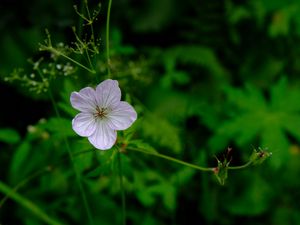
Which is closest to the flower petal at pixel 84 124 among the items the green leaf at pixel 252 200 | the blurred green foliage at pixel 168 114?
the blurred green foliage at pixel 168 114

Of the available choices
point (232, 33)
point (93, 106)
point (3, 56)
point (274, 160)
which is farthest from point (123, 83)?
point (232, 33)

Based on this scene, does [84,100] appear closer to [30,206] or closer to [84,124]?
[84,124]

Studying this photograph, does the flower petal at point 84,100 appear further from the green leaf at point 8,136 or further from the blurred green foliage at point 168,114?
the green leaf at point 8,136

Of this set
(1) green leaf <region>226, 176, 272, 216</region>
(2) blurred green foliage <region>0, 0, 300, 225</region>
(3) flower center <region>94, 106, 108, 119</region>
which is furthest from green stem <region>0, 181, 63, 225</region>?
(1) green leaf <region>226, 176, 272, 216</region>

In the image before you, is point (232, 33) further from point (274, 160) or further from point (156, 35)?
point (274, 160)

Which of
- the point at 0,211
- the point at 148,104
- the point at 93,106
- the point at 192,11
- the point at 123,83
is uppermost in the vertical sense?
the point at 192,11

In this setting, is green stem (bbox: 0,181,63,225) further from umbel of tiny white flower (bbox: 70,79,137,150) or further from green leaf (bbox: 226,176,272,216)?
green leaf (bbox: 226,176,272,216)

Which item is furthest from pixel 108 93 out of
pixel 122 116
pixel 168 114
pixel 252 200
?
pixel 168 114
